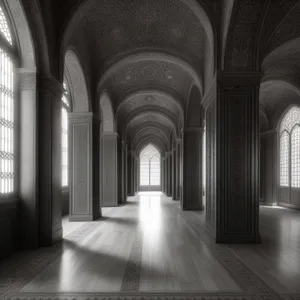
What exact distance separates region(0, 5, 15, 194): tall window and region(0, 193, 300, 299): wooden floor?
1669mm

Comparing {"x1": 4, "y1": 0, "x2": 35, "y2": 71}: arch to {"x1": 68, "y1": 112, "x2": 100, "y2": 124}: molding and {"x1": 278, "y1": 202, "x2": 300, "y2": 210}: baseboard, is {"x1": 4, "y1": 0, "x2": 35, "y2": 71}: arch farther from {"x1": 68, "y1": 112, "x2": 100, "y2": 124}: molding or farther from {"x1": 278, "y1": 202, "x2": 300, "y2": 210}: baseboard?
{"x1": 278, "y1": 202, "x2": 300, "y2": 210}: baseboard

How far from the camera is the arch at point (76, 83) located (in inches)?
370

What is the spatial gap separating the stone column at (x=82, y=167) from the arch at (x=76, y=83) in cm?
31

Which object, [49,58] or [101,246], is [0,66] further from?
[101,246]

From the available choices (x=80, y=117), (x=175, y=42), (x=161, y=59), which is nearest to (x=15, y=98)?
(x=80, y=117)

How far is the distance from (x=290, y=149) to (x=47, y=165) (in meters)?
13.2

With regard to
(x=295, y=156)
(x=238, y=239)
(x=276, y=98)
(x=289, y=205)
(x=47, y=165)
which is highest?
(x=276, y=98)

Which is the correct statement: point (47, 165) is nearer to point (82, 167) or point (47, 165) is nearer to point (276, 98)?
point (82, 167)

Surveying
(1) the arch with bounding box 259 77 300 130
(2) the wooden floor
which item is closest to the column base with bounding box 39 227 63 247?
(2) the wooden floor

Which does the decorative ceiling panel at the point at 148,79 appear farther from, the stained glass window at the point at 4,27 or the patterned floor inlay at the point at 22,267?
the patterned floor inlay at the point at 22,267

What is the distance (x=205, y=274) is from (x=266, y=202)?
1381cm

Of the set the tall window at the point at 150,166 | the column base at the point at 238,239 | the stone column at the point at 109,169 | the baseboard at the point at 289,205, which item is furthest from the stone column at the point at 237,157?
the tall window at the point at 150,166

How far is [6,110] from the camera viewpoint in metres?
6.49

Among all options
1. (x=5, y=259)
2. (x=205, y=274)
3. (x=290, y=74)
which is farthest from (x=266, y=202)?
(x=5, y=259)
